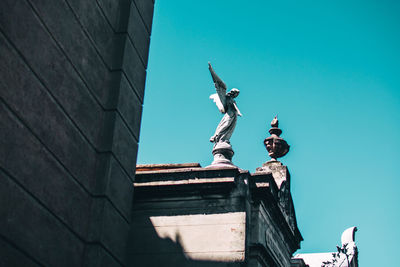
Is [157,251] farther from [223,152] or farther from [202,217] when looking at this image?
[223,152]

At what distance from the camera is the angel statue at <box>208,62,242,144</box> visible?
17047mm

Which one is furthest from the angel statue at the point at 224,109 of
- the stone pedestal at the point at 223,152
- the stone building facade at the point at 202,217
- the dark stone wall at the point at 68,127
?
the dark stone wall at the point at 68,127

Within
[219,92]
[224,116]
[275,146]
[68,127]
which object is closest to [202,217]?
[224,116]

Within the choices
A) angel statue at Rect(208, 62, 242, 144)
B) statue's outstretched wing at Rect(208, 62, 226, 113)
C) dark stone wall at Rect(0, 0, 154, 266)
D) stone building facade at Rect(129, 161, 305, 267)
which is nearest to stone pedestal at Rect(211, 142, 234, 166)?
angel statue at Rect(208, 62, 242, 144)

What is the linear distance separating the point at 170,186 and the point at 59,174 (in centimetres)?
567

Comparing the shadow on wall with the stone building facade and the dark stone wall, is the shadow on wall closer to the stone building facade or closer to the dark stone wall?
the stone building facade

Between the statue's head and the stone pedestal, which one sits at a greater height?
the statue's head

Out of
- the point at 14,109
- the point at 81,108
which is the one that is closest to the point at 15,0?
the point at 14,109

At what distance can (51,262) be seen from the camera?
9.58 m

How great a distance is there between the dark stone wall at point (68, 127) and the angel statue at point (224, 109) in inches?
147

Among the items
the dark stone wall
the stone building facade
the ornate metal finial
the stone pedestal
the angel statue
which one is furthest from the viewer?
the ornate metal finial

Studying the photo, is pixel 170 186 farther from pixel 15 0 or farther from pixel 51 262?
pixel 15 0

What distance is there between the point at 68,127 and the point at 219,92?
7.30m

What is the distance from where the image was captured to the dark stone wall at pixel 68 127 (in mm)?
8828
